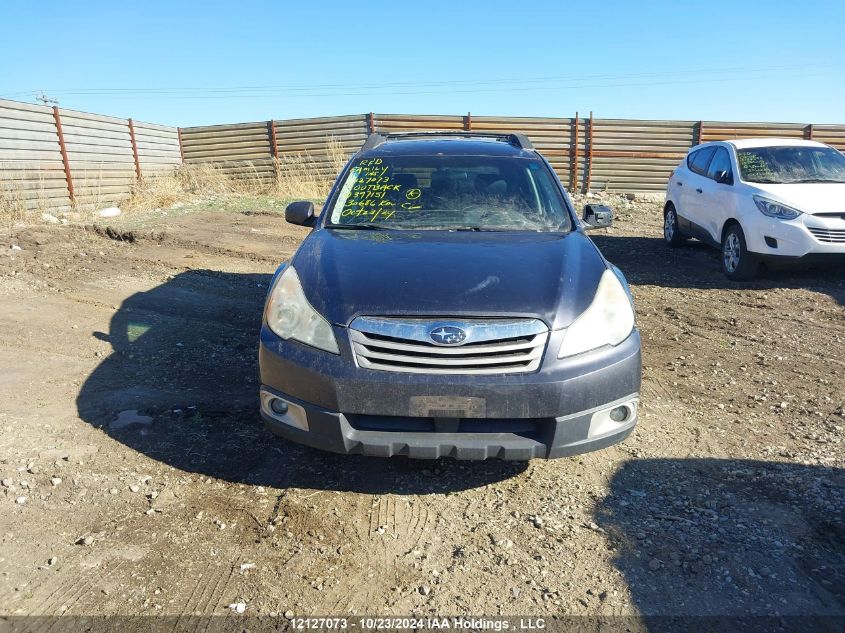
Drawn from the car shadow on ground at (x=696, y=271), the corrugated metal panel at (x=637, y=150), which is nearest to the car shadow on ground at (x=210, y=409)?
the car shadow on ground at (x=696, y=271)

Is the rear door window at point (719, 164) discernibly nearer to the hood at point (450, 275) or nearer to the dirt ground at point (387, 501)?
the dirt ground at point (387, 501)

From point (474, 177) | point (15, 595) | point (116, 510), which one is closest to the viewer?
point (15, 595)

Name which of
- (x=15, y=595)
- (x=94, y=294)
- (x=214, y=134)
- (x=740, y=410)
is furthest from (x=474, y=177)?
(x=214, y=134)

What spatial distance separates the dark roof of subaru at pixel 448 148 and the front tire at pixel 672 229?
5583mm

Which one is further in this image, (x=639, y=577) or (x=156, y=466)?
(x=156, y=466)

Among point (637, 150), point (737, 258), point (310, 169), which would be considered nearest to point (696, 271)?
point (737, 258)

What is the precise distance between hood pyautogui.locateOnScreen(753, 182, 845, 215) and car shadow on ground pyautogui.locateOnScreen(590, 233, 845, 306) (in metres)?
0.62

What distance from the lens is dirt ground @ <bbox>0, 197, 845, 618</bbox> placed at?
2270mm

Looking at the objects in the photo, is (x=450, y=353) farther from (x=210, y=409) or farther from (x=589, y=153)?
(x=589, y=153)

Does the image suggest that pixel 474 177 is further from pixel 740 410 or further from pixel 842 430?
pixel 842 430

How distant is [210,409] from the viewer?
148 inches

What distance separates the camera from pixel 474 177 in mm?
4160

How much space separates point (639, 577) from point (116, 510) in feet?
7.28

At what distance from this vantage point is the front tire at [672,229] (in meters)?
9.48
